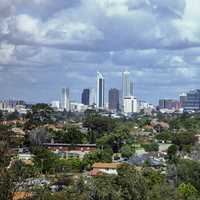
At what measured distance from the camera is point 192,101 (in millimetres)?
192875

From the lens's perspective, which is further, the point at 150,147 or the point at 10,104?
the point at 10,104

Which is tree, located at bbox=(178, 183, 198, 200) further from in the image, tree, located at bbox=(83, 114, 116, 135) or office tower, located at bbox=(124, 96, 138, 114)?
office tower, located at bbox=(124, 96, 138, 114)

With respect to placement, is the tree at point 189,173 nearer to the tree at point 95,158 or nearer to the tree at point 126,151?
the tree at point 95,158

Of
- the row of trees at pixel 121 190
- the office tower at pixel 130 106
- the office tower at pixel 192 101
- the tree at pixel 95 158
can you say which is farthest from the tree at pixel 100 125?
the office tower at pixel 130 106

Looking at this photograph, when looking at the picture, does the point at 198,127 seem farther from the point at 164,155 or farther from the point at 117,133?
the point at 164,155

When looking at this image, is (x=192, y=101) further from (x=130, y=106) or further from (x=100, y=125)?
(x=100, y=125)

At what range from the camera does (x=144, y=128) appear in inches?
3408

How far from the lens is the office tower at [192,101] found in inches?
7440

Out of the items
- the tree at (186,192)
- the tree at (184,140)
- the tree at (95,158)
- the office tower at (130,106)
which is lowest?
the tree at (186,192)

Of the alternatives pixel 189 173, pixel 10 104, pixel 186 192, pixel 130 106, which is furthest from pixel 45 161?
pixel 130 106

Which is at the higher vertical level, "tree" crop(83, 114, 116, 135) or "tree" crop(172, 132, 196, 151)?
"tree" crop(83, 114, 116, 135)

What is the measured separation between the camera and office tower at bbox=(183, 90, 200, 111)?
18898cm

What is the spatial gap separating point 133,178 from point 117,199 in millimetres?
2452

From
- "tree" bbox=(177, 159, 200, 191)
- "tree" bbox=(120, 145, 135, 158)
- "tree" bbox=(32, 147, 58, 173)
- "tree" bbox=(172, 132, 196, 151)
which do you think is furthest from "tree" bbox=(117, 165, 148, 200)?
"tree" bbox=(172, 132, 196, 151)
